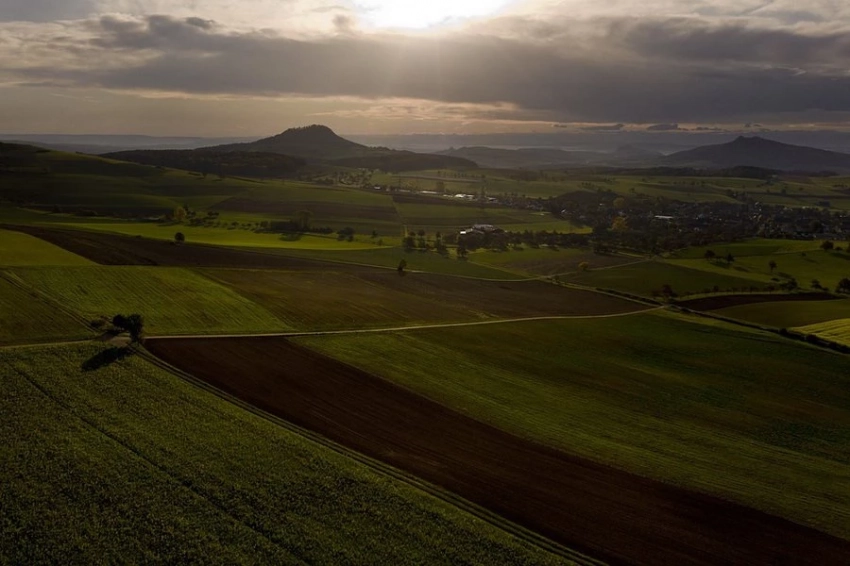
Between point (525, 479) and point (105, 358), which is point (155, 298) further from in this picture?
point (525, 479)

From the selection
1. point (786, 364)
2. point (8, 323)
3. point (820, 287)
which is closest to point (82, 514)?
point (8, 323)

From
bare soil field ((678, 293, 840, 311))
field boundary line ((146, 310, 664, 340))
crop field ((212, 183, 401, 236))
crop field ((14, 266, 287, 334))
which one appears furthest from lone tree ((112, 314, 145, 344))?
crop field ((212, 183, 401, 236))

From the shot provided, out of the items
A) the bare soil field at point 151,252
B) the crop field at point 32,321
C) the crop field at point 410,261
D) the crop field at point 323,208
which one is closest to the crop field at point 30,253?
the bare soil field at point 151,252

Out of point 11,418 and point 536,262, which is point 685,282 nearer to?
point 536,262

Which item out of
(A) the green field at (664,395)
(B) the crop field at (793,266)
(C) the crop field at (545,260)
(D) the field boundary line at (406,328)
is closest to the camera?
(A) the green field at (664,395)

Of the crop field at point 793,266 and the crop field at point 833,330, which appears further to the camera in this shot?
the crop field at point 793,266

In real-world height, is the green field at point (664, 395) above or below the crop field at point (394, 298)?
below

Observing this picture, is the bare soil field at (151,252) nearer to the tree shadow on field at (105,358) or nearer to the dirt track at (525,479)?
the tree shadow on field at (105,358)
